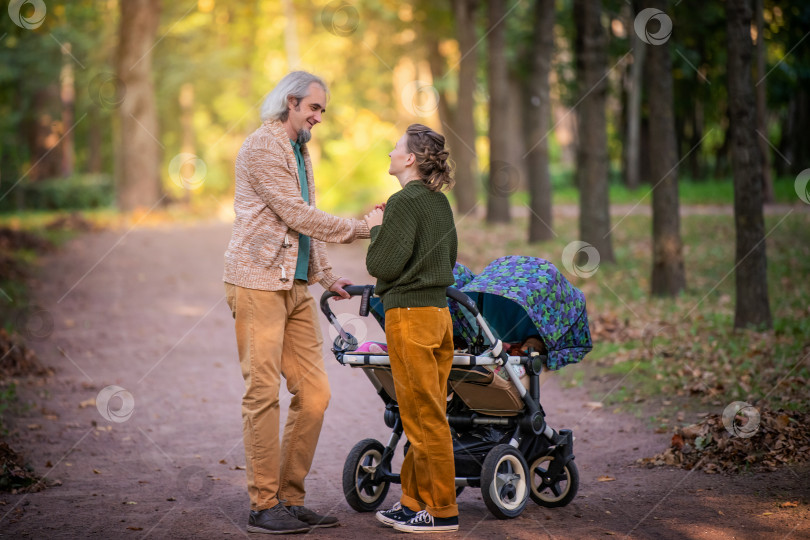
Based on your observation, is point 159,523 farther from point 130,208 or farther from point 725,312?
point 130,208

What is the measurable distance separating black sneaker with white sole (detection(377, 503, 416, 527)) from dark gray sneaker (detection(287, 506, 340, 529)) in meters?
0.26

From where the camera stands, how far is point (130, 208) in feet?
92.2

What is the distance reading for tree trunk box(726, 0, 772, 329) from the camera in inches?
371

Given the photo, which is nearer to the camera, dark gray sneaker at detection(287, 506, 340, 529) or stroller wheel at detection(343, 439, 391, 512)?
dark gray sneaker at detection(287, 506, 340, 529)

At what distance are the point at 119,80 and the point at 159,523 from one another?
24299 mm

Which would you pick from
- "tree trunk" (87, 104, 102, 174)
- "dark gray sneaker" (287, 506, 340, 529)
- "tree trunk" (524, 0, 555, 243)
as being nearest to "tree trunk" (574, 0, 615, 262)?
"tree trunk" (524, 0, 555, 243)

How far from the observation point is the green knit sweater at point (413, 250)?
4.58 meters

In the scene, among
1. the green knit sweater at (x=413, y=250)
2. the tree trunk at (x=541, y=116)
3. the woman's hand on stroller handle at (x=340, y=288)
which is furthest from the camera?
the tree trunk at (x=541, y=116)

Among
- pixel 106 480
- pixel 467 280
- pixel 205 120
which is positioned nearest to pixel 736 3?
pixel 467 280

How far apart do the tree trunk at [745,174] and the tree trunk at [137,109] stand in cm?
2030

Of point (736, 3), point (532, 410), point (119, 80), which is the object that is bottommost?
point (532, 410)

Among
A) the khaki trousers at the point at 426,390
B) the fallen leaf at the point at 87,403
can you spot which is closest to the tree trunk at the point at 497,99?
the fallen leaf at the point at 87,403

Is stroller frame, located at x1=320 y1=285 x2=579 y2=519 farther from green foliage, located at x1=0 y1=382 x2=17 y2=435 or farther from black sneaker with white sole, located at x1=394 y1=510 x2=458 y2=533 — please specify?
green foliage, located at x1=0 y1=382 x2=17 y2=435

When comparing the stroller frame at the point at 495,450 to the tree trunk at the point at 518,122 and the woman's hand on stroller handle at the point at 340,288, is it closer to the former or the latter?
the woman's hand on stroller handle at the point at 340,288
